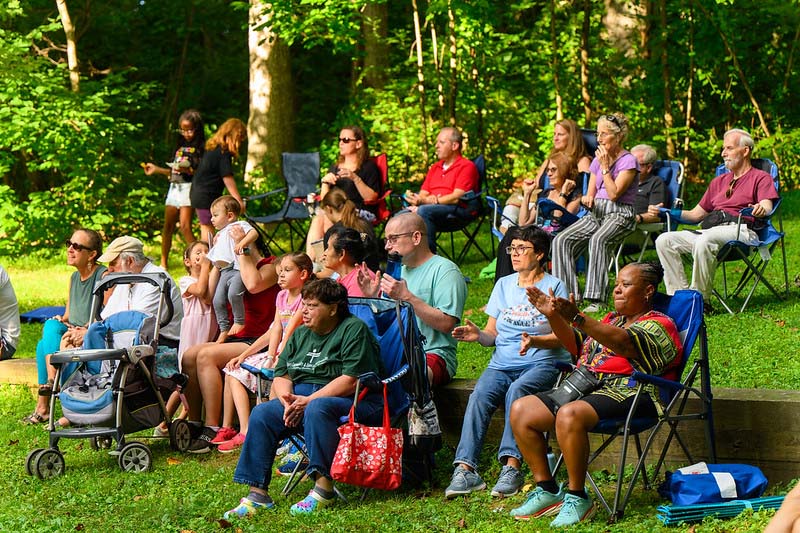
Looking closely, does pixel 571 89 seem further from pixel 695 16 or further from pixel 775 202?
pixel 775 202

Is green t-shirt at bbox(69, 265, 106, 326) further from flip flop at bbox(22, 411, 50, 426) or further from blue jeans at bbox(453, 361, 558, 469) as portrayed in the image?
blue jeans at bbox(453, 361, 558, 469)

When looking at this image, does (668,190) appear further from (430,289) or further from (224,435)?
(224,435)

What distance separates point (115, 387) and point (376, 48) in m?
8.93

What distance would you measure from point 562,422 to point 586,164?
Result: 4279 millimetres

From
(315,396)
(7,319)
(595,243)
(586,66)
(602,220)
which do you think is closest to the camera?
(315,396)

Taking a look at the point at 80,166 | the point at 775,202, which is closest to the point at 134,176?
the point at 80,166

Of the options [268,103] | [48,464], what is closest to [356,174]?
[48,464]

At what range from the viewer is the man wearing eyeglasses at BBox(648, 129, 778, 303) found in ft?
25.2

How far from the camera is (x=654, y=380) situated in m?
4.68

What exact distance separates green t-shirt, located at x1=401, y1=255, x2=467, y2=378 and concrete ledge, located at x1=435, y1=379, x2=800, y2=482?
111 centimetres

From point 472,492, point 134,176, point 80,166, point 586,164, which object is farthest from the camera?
point 134,176

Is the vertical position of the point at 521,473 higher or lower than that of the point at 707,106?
lower

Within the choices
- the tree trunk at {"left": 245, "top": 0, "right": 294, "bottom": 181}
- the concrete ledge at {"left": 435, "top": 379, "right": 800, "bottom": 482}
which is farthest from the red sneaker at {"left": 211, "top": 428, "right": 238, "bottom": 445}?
the tree trunk at {"left": 245, "top": 0, "right": 294, "bottom": 181}

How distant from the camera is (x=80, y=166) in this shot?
13.0 m
